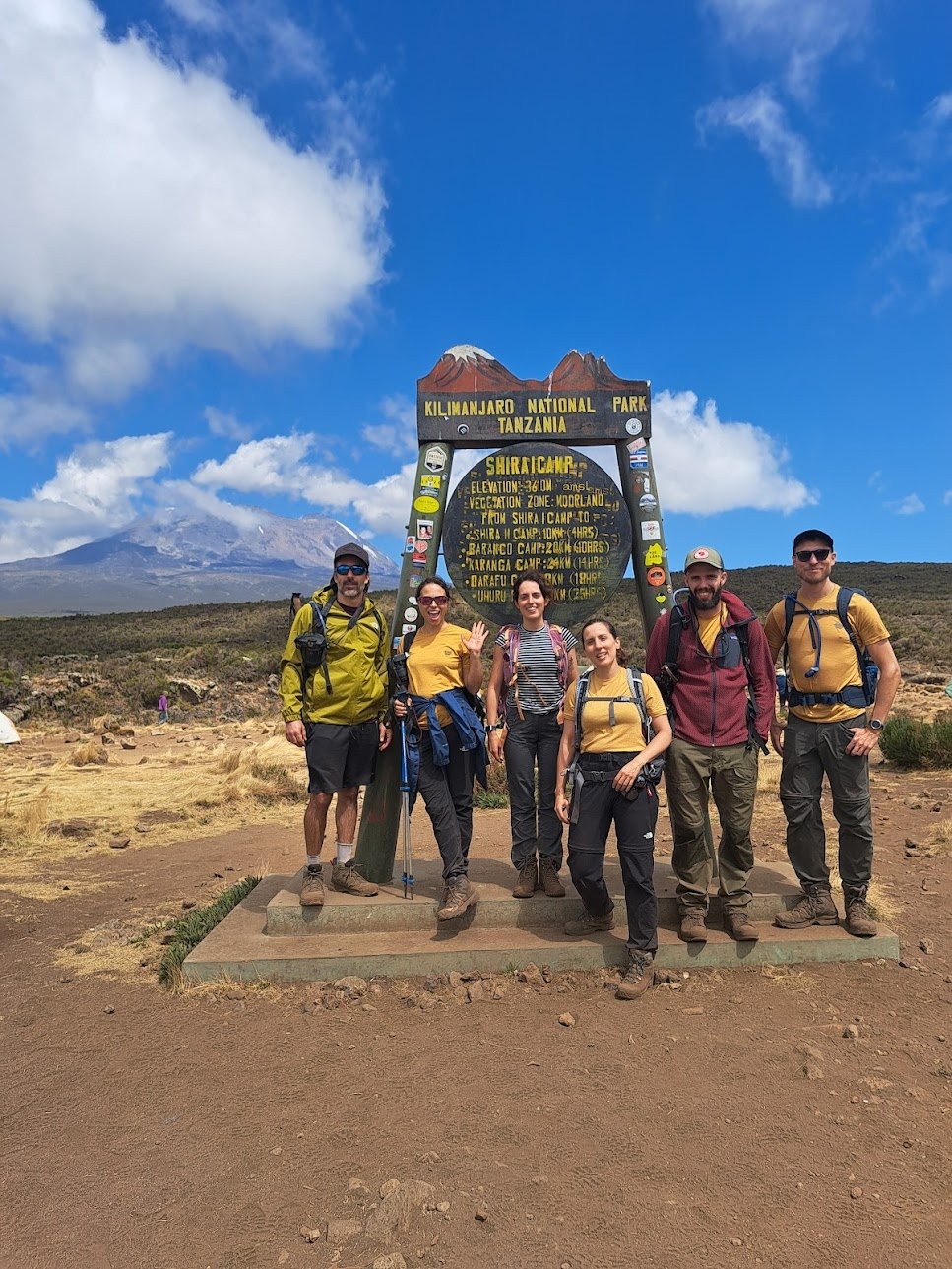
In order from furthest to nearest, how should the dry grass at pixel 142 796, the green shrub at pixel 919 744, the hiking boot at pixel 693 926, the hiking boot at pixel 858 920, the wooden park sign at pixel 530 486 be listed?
the green shrub at pixel 919 744 < the dry grass at pixel 142 796 < the wooden park sign at pixel 530 486 < the hiking boot at pixel 858 920 < the hiking boot at pixel 693 926

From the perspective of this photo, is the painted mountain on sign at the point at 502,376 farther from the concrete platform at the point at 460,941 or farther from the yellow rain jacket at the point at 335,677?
the concrete platform at the point at 460,941

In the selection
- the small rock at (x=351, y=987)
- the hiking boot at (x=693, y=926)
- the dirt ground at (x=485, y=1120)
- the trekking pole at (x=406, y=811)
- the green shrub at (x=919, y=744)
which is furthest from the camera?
the green shrub at (x=919, y=744)

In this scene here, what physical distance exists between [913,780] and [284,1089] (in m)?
8.69

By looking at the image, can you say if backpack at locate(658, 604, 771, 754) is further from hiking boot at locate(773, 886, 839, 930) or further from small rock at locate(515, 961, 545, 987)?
small rock at locate(515, 961, 545, 987)

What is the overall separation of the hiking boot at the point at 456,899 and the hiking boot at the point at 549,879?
424 millimetres

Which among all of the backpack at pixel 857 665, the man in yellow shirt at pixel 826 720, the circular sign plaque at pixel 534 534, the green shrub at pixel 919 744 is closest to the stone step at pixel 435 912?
the man in yellow shirt at pixel 826 720

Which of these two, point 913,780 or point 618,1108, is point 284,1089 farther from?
point 913,780

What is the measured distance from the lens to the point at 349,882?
5.05 meters

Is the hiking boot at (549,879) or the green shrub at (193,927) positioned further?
the hiking boot at (549,879)

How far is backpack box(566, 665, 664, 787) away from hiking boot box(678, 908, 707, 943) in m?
0.90

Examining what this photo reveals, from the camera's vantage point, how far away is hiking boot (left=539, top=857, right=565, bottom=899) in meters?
4.83

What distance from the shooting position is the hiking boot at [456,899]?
4.57 metres

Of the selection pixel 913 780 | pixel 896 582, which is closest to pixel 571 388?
pixel 913 780

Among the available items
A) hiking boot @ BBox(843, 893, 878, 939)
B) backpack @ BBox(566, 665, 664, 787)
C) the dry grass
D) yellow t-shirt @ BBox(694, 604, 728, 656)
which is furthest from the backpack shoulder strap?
the dry grass
